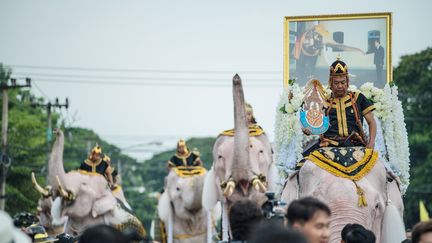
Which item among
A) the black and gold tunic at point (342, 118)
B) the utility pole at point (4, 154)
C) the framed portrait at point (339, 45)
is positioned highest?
the framed portrait at point (339, 45)

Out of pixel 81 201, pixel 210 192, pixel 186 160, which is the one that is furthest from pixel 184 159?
pixel 210 192

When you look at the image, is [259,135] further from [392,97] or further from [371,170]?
[371,170]

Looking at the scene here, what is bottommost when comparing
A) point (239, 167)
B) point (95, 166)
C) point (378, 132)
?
point (95, 166)

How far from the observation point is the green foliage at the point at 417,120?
162 ft

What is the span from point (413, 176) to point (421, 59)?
832 cm

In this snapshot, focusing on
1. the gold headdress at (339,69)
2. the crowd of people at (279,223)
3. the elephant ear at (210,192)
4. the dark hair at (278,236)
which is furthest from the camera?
the elephant ear at (210,192)

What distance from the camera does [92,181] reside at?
24234mm

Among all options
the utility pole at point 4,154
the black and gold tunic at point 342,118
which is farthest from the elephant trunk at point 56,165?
the utility pole at point 4,154

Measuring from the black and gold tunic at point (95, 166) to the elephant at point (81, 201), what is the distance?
298 mm

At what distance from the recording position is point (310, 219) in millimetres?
9695

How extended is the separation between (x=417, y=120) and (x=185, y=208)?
3029 centimetres

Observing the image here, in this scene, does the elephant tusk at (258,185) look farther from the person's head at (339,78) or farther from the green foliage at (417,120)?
the green foliage at (417,120)

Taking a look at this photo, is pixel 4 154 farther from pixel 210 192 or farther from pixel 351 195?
pixel 351 195

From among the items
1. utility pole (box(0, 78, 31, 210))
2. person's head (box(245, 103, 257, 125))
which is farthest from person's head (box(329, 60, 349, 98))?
utility pole (box(0, 78, 31, 210))
